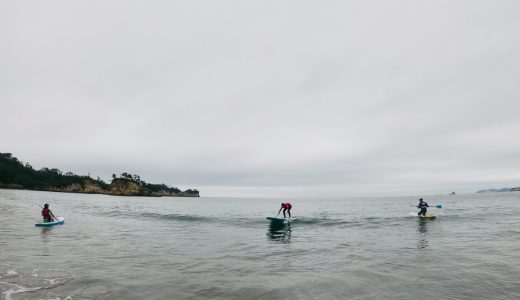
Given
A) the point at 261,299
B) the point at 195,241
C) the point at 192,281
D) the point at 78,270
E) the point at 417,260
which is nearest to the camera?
the point at 261,299

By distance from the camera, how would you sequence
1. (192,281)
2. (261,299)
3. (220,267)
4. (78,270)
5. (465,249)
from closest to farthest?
(261,299) → (192,281) → (78,270) → (220,267) → (465,249)

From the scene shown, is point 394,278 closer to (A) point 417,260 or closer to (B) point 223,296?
(A) point 417,260

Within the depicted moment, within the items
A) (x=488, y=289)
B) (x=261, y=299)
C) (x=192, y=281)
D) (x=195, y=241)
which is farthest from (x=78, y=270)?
(x=488, y=289)

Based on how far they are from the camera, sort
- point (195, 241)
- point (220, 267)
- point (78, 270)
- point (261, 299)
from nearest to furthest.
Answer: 1. point (261, 299)
2. point (78, 270)
3. point (220, 267)
4. point (195, 241)

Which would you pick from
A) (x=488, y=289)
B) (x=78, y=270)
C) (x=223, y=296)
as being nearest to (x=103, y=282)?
(x=78, y=270)

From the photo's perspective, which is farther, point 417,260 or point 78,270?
point 417,260

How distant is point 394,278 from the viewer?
1362 cm

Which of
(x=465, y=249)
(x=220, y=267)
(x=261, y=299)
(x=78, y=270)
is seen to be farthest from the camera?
(x=465, y=249)

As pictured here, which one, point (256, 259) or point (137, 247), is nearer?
point (256, 259)

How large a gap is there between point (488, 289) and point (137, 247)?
19339mm

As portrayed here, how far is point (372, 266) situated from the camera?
16.0 metres

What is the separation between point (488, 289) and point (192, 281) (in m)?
11.3

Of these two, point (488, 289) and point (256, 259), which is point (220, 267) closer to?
point (256, 259)

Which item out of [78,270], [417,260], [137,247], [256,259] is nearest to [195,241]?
[137,247]
